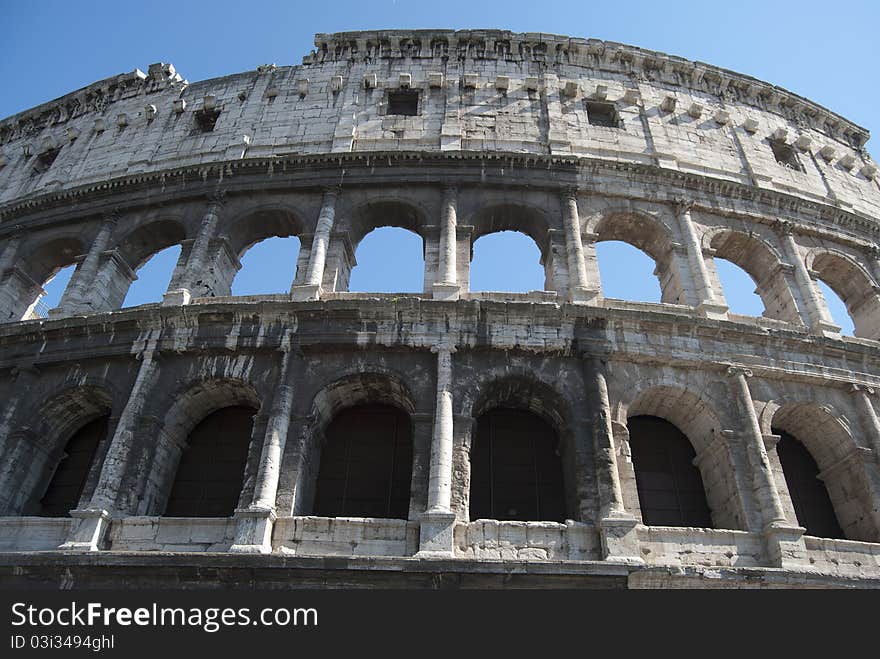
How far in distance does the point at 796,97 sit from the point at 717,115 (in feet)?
10.8

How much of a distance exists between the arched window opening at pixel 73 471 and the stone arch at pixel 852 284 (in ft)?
45.9

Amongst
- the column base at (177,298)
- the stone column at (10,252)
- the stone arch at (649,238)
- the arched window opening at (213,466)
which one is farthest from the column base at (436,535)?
the stone column at (10,252)

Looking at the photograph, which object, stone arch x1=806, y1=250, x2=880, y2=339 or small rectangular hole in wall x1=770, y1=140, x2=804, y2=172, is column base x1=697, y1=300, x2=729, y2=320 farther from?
small rectangular hole in wall x1=770, y1=140, x2=804, y2=172

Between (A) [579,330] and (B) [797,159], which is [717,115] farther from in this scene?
(A) [579,330]

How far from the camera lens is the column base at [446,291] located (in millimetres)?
11273

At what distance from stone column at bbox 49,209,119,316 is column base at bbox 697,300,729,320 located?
36.8 feet

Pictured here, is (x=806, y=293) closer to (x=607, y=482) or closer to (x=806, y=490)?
(x=806, y=490)

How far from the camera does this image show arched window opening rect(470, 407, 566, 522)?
10000 mm

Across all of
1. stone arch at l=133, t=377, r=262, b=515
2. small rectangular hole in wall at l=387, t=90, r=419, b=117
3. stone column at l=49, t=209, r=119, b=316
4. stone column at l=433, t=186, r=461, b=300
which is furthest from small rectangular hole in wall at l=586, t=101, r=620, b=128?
stone column at l=49, t=209, r=119, b=316

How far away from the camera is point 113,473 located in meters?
9.76

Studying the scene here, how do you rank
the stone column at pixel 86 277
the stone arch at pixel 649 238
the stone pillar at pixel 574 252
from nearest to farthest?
the stone pillar at pixel 574 252 → the stone column at pixel 86 277 → the stone arch at pixel 649 238

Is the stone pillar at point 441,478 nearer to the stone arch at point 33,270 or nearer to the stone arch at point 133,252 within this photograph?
the stone arch at point 133,252

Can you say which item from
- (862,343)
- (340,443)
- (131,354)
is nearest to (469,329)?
Answer: (340,443)

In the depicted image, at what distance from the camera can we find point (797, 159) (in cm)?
1630
